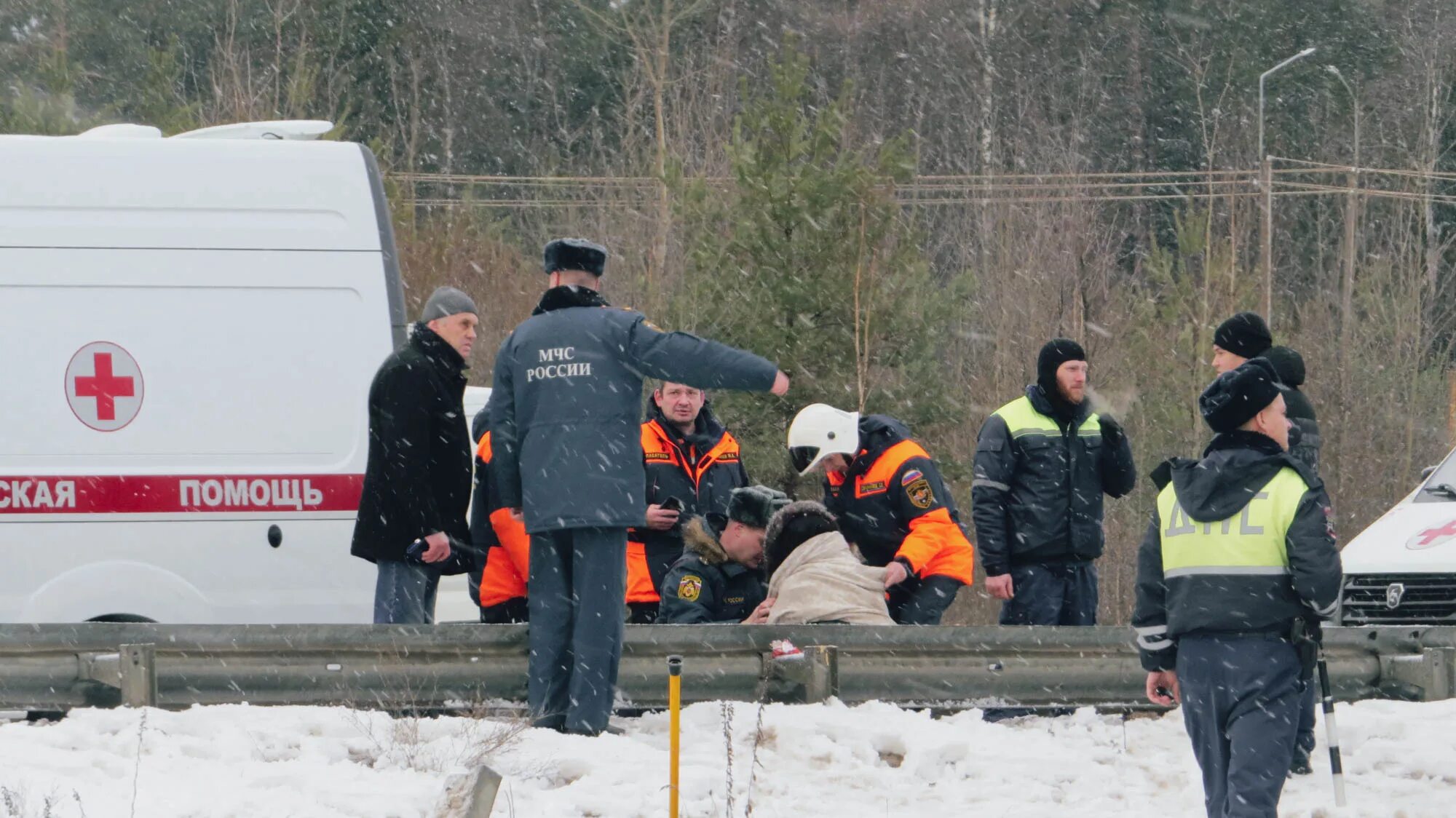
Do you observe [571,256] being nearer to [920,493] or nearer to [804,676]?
[804,676]

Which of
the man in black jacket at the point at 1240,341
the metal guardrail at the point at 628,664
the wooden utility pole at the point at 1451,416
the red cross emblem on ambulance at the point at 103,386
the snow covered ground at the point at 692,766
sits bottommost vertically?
the wooden utility pole at the point at 1451,416

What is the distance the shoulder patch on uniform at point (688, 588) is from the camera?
712cm

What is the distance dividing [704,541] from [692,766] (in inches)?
49.8

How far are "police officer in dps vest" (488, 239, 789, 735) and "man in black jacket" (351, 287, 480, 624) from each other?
21.3 inches

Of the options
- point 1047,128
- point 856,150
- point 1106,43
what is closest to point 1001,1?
point 1106,43

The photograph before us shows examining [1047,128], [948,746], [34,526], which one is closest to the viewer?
[948,746]

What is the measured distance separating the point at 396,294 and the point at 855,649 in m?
2.37

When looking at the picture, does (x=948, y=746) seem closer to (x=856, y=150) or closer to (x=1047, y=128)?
(x=856, y=150)

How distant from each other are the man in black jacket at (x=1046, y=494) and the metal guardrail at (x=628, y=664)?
0.94m

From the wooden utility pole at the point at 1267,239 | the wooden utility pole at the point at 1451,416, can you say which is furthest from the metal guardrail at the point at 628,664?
the wooden utility pole at the point at 1451,416

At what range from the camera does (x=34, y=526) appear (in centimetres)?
700

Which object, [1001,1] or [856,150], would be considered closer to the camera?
[856,150]

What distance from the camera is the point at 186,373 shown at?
7223 millimetres

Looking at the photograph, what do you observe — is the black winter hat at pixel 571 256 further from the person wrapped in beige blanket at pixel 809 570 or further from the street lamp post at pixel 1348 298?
the street lamp post at pixel 1348 298
